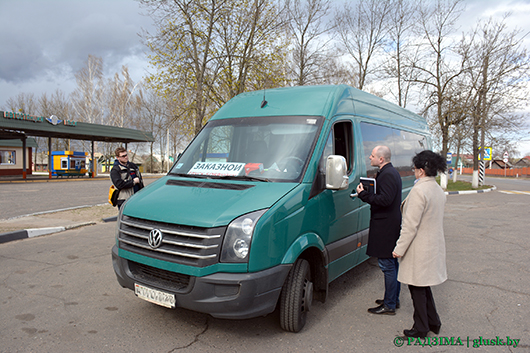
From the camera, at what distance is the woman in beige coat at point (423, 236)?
3154mm

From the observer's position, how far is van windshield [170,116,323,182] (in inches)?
140

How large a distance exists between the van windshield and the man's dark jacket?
81cm

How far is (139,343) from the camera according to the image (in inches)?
123

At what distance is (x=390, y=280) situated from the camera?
3775 mm

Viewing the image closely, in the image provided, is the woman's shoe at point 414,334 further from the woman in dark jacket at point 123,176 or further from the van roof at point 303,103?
the woman in dark jacket at point 123,176

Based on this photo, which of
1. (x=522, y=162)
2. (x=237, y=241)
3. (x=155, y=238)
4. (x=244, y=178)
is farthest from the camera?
(x=522, y=162)

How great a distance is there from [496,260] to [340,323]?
4.00m

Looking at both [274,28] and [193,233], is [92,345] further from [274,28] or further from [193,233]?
[274,28]

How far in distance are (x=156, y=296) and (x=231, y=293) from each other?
0.72m

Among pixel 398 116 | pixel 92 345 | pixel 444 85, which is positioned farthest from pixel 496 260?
pixel 444 85

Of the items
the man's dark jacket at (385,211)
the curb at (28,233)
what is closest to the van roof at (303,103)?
the man's dark jacket at (385,211)

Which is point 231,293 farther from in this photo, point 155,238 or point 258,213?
point 155,238

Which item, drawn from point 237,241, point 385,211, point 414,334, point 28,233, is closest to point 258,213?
point 237,241

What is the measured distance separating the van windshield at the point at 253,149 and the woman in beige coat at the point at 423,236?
3.49ft
